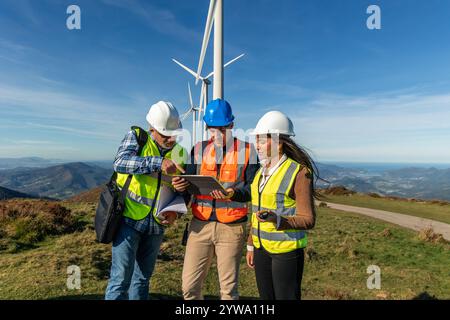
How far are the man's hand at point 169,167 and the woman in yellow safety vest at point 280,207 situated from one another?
993 mm

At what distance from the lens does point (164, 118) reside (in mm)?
3955

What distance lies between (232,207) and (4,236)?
10604 mm

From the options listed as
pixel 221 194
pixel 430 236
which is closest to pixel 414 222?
pixel 430 236

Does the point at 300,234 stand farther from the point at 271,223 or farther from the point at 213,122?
the point at 213,122

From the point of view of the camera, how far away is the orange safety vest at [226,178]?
4.00 meters

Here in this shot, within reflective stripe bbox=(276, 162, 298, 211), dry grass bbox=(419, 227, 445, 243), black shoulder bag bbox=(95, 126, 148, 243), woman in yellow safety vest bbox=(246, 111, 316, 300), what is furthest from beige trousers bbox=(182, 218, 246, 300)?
dry grass bbox=(419, 227, 445, 243)

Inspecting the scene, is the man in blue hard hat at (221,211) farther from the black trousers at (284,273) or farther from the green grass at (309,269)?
the green grass at (309,269)

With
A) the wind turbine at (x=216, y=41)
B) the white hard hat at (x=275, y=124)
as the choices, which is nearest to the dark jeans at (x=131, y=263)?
the white hard hat at (x=275, y=124)

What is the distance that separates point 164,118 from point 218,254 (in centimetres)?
191

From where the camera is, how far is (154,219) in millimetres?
4035

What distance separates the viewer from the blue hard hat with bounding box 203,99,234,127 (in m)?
4.02

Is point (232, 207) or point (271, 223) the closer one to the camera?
point (271, 223)
